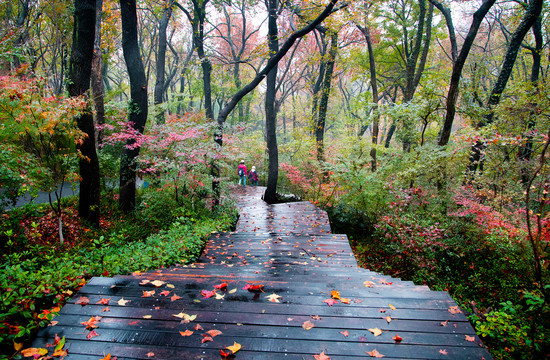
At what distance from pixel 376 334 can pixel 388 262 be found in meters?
5.25

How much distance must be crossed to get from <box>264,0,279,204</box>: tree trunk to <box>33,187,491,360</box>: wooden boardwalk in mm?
7578

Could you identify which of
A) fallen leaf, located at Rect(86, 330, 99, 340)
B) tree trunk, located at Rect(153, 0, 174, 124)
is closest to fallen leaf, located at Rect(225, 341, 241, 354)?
fallen leaf, located at Rect(86, 330, 99, 340)

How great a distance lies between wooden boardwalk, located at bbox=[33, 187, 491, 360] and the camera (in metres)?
1.94

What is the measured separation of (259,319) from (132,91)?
7778mm

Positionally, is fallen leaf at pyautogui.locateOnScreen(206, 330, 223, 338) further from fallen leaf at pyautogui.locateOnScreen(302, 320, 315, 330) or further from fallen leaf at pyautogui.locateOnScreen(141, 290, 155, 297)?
fallen leaf at pyautogui.locateOnScreen(141, 290, 155, 297)

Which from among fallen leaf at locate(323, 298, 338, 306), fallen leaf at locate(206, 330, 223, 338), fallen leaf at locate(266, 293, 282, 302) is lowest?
fallen leaf at locate(266, 293, 282, 302)

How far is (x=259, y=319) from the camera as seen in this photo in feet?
7.38

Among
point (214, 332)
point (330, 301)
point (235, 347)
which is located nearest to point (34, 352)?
point (214, 332)

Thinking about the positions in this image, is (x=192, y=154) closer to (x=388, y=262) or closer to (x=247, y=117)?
(x=388, y=262)

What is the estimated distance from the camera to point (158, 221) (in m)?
7.17

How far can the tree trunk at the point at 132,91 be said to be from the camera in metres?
7.30

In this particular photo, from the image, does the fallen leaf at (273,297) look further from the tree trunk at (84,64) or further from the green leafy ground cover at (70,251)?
the tree trunk at (84,64)

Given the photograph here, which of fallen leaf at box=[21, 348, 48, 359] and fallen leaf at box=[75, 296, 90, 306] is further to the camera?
fallen leaf at box=[75, 296, 90, 306]

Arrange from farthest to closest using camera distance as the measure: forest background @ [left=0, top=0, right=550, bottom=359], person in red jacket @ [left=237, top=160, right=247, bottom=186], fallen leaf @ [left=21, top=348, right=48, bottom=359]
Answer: person in red jacket @ [left=237, top=160, right=247, bottom=186]
forest background @ [left=0, top=0, right=550, bottom=359]
fallen leaf @ [left=21, top=348, right=48, bottom=359]
